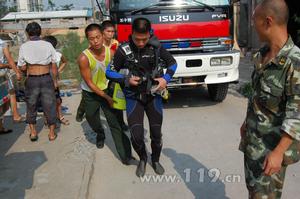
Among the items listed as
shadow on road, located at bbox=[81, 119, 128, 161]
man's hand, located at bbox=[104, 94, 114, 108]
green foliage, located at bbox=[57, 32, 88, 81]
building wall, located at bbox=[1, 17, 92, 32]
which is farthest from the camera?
building wall, located at bbox=[1, 17, 92, 32]

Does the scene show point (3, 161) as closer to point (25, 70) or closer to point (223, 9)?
point (25, 70)

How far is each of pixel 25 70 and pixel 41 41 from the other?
18.0 inches

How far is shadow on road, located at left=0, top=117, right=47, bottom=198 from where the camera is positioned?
3.72 meters

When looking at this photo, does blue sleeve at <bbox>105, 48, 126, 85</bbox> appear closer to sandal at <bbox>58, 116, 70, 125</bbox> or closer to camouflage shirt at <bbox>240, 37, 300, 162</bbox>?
camouflage shirt at <bbox>240, 37, 300, 162</bbox>

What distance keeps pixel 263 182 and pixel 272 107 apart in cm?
44

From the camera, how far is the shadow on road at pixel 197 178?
348 cm

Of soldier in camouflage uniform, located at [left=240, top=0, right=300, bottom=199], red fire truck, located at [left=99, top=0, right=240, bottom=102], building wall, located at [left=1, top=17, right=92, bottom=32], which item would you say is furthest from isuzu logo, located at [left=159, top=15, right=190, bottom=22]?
building wall, located at [left=1, top=17, right=92, bottom=32]

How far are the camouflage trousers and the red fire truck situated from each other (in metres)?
4.07

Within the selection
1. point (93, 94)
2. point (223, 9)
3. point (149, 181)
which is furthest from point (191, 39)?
point (149, 181)

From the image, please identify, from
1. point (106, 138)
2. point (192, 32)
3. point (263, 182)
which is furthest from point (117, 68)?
point (192, 32)

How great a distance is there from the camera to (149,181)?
3.80m

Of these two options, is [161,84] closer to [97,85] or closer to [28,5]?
[97,85]

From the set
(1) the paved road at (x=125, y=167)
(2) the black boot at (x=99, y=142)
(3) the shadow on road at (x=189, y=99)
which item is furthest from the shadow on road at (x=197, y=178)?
(3) the shadow on road at (x=189, y=99)

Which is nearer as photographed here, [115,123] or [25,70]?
[115,123]
